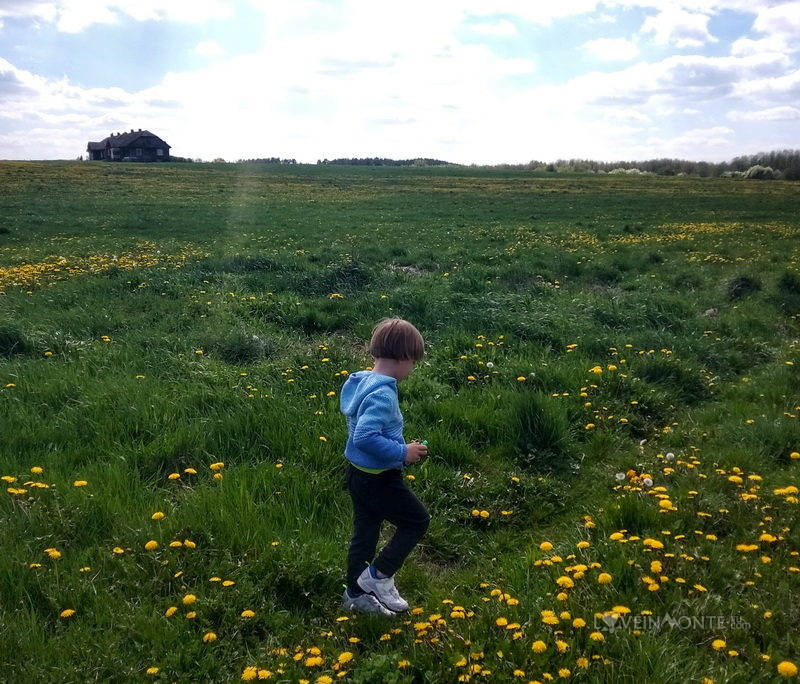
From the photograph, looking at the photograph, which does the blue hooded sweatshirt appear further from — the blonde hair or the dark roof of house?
the dark roof of house

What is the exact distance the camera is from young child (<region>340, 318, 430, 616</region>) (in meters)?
3.27

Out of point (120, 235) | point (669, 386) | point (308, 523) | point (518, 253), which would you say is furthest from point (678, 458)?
point (120, 235)

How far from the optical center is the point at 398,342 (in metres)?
3.31

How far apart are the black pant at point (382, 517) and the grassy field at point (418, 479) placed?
0.84ft

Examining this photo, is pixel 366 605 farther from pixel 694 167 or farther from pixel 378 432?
pixel 694 167

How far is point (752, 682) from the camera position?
8.72 ft

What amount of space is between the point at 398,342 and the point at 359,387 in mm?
329

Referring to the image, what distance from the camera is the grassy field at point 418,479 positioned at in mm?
2963

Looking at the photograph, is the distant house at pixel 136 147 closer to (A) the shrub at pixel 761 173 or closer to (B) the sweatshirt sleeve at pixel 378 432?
(A) the shrub at pixel 761 173

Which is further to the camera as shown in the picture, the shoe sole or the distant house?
the distant house

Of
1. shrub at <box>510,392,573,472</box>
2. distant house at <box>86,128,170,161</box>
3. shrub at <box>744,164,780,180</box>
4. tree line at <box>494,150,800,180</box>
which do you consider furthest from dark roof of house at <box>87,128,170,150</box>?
shrub at <box>510,392,573,472</box>

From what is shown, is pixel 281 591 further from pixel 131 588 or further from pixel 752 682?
pixel 752 682

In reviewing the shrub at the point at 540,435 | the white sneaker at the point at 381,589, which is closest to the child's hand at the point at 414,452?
the white sneaker at the point at 381,589

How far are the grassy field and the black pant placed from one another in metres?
0.26
